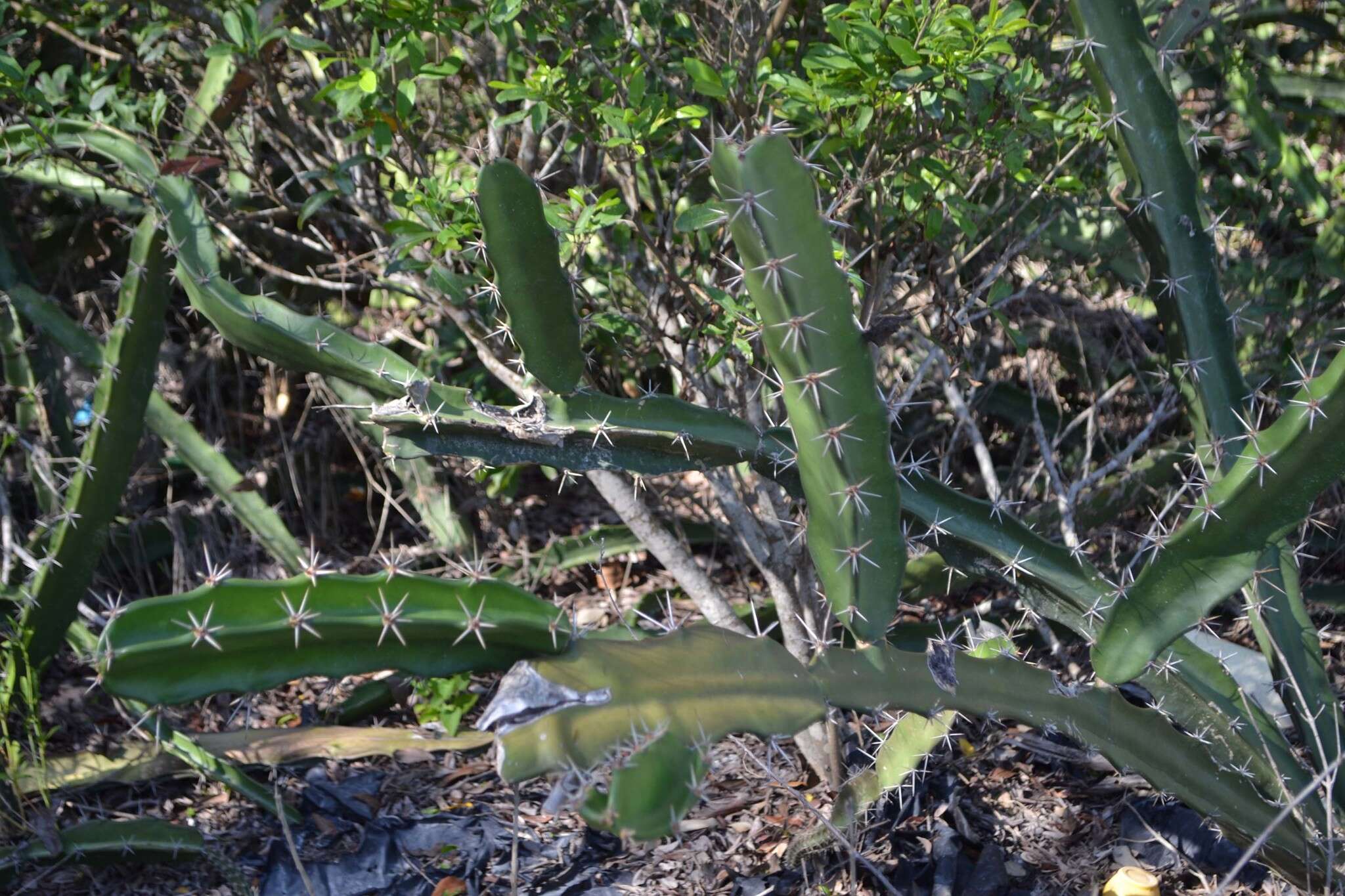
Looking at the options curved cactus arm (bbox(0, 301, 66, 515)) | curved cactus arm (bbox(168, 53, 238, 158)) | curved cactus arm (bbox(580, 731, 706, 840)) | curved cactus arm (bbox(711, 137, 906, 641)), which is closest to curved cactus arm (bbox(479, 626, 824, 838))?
curved cactus arm (bbox(580, 731, 706, 840))

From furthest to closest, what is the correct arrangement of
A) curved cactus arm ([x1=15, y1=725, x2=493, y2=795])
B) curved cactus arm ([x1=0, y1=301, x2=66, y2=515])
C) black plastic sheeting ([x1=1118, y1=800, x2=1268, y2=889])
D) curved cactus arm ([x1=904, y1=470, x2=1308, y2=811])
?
curved cactus arm ([x1=0, y1=301, x2=66, y2=515]) → curved cactus arm ([x1=15, y1=725, x2=493, y2=795]) → black plastic sheeting ([x1=1118, y1=800, x2=1268, y2=889]) → curved cactus arm ([x1=904, y1=470, x2=1308, y2=811])

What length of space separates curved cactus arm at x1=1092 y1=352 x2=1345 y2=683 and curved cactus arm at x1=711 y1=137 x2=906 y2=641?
0.47m

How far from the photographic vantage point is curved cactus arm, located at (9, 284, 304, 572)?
3.66 m

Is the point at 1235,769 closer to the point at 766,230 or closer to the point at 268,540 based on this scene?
the point at 766,230

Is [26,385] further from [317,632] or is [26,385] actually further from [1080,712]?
[1080,712]

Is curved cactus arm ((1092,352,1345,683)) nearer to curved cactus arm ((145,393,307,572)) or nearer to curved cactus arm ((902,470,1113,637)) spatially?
curved cactus arm ((902,470,1113,637))

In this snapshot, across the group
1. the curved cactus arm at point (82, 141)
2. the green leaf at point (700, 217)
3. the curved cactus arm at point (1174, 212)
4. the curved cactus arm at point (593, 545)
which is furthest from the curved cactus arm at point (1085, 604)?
the curved cactus arm at point (82, 141)

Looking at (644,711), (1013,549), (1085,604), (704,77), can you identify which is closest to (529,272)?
(704,77)

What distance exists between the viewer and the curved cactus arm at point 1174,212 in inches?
94.7

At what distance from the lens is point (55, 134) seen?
10.0 ft

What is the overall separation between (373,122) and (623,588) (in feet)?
6.62

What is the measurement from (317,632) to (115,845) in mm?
1333

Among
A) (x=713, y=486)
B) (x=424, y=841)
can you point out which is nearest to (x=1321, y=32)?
(x=713, y=486)

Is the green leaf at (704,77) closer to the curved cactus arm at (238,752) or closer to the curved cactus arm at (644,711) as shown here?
the curved cactus arm at (644,711)
